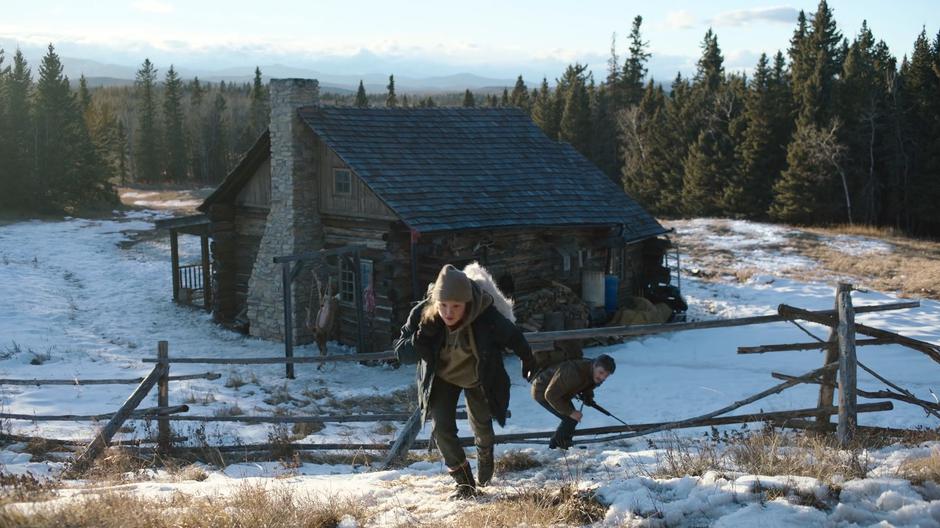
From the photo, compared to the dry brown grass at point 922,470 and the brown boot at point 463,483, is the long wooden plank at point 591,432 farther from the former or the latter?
the dry brown grass at point 922,470

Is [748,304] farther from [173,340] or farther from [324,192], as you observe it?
[173,340]

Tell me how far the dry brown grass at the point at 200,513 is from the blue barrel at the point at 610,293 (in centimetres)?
1496

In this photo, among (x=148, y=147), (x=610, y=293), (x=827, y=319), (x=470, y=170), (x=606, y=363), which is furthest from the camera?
(x=148, y=147)

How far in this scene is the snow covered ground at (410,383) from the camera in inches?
203

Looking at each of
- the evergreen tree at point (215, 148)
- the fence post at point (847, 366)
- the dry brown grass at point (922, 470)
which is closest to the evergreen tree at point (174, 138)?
the evergreen tree at point (215, 148)

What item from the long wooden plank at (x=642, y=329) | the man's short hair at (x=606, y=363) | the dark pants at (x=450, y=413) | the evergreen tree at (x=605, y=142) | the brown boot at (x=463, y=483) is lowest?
the brown boot at (x=463, y=483)

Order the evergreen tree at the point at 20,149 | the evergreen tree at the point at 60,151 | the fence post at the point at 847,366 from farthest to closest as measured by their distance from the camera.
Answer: the evergreen tree at the point at 60,151
the evergreen tree at the point at 20,149
the fence post at the point at 847,366

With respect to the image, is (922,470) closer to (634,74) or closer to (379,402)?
(379,402)

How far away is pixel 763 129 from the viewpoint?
45.2 meters

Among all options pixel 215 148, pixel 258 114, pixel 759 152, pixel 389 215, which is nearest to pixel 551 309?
pixel 389 215

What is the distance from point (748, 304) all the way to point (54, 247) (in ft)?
81.4

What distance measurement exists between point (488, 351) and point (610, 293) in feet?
48.9

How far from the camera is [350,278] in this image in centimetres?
1848

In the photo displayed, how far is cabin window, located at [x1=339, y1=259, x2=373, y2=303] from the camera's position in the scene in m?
17.9
